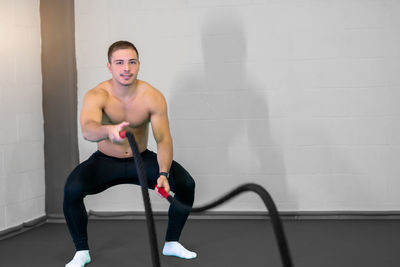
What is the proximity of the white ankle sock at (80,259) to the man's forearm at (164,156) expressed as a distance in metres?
0.70

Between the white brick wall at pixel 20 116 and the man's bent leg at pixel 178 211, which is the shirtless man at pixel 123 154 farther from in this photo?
the white brick wall at pixel 20 116

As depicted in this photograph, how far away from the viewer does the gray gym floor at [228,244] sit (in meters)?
2.88

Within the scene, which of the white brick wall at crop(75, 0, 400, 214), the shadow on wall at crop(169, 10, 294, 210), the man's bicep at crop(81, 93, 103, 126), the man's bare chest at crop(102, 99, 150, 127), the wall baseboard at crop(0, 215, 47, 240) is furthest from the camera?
the shadow on wall at crop(169, 10, 294, 210)

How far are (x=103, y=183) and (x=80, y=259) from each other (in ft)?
1.51

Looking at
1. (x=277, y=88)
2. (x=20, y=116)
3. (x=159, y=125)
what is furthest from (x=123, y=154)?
(x=277, y=88)

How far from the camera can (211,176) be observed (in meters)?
4.05

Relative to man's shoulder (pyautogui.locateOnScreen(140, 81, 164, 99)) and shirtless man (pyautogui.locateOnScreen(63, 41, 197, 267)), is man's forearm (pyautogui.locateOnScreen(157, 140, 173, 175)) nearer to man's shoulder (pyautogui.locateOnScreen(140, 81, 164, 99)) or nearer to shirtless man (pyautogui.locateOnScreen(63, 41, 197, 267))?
shirtless man (pyautogui.locateOnScreen(63, 41, 197, 267))

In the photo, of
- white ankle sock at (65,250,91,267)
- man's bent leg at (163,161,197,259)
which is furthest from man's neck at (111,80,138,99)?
white ankle sock at (65,250,91,267)

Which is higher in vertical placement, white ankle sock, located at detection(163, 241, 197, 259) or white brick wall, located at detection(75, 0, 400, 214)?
white brick wall, located at detection(75, 0, 400, 214)

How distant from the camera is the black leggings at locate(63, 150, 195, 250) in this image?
2.83 metres

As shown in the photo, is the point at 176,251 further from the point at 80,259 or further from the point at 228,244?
the point at 80,259

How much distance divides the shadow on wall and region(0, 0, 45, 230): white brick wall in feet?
3.79

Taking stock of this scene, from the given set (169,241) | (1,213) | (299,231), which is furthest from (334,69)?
(1,213)

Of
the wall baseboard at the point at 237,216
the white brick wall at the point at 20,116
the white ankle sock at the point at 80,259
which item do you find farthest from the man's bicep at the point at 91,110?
the wall baseboard at the point at 237,216
